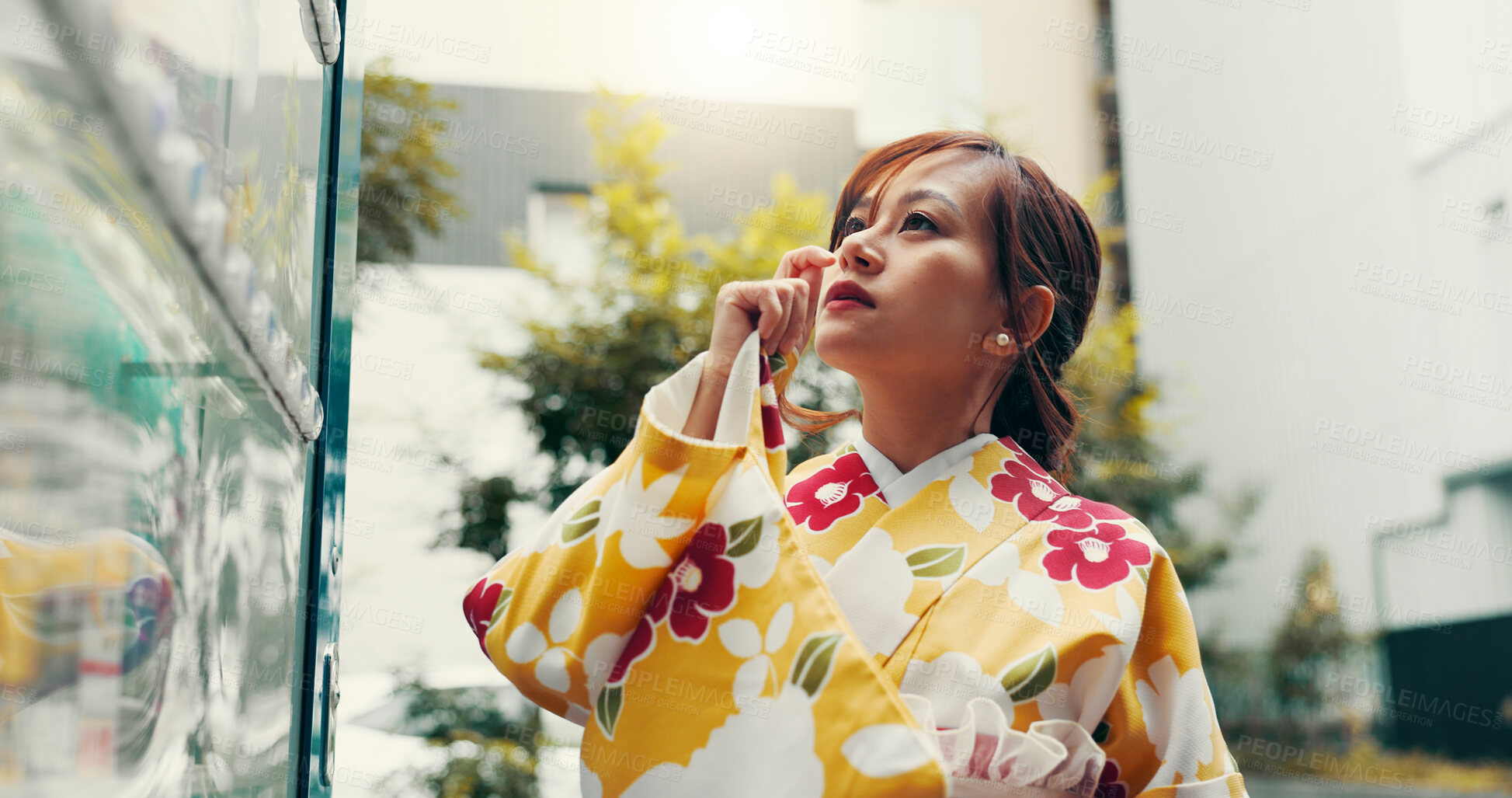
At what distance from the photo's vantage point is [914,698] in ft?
2.32

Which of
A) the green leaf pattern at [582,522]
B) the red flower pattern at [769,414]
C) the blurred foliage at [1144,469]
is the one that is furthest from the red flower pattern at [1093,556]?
the blurred foliage at [1144,469]

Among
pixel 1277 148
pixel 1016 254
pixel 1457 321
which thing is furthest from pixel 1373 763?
pixel 1016 254

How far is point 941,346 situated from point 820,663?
368 millimetres

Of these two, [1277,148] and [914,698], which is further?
[1277,148]

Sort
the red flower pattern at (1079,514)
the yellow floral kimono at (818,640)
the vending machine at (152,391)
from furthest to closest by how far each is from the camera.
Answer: the red flower pattern at (1079,514) → the yellow floral kimono at (818,640) → the vending machine at (152,391)

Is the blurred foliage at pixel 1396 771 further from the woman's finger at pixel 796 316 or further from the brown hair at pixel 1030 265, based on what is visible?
the woman's finger at pixel 796 316

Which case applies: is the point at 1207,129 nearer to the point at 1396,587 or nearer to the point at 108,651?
the point at 1396,587

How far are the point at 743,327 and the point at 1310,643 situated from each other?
3413mm

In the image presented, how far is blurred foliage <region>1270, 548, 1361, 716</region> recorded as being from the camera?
3.36 meters

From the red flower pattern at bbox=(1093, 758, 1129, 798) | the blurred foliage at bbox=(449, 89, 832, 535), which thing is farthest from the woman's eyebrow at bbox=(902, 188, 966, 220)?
the blurred foliage at bbox=(449, 89, 832, 535)

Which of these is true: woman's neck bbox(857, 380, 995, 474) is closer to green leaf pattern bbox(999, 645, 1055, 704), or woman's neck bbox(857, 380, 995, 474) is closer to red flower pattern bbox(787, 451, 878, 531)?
red flower pattern bbox(787, 451, 878, 531)

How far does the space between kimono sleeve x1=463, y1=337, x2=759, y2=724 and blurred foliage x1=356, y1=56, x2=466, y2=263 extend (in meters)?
2.65

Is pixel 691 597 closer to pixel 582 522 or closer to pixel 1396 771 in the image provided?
pixel 582 522

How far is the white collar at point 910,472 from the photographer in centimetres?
89
